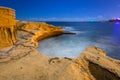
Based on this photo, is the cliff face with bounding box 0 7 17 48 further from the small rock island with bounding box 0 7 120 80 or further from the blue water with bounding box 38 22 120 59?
the blue water with bounding box 38 22 120 59

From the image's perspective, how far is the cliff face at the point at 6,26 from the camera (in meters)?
7.04

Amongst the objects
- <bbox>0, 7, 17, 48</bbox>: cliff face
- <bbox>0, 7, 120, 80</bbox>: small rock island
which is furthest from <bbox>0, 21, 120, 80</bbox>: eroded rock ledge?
<bbox>0, 7, 17, 48</bbox>: cliff face

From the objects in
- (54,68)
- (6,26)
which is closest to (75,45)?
(6,26)

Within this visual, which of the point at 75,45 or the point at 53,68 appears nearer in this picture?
the point at 53,68

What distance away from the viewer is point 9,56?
5.98m

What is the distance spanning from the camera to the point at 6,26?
7.44 metres

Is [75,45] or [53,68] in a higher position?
[53,68]

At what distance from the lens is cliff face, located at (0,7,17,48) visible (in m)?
7.04

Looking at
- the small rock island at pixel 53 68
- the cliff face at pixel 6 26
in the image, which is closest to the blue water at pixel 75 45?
the small rock island at pixel 53 68

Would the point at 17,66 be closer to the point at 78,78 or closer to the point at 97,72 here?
the point at 78,78

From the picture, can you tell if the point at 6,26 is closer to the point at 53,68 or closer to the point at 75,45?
the point at 53,68

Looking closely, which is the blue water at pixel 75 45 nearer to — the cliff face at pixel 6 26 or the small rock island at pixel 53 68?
the small rock island at pixel 53 68

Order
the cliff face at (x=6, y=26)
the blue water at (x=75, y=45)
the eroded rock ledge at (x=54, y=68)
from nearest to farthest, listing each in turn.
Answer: the eroded rock ledge at (x=54, y=68), the cliff face at (x=6, y=26), the blue water at (x=75, y=45)

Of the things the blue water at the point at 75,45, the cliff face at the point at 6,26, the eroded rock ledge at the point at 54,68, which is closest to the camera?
the eroded rock ledge at the point at 54,68
